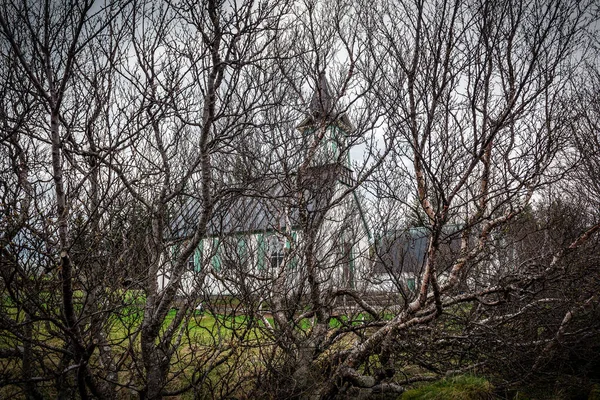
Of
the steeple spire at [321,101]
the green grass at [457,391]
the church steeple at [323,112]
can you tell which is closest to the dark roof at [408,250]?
the green grass at [457,391]

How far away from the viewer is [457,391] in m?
4.41

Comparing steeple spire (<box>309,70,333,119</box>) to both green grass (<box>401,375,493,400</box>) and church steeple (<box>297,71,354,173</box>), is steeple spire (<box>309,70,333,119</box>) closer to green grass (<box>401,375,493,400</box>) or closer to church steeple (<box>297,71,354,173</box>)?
→ church steeple (<box>297,71,354,173</box>)

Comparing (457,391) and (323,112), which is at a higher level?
(323,112)

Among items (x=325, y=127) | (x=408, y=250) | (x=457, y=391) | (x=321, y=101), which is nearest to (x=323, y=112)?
(x=321, y=101)

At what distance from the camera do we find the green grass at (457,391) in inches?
172

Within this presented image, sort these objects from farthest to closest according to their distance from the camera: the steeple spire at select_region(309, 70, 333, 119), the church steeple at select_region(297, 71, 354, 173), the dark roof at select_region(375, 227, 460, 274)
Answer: the steeple spire at select_region(309, 70, 333, 119) → the church steeple at select_region(297, 71, 354, 173) → the dark roof at select_region(375, 227, 460, 274)

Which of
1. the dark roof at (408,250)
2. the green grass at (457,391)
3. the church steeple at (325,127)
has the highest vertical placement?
the church steeple at (325,127)

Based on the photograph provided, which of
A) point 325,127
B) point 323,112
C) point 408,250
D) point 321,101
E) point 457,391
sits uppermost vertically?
point 321,101

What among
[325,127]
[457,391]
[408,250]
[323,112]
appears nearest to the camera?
[457,391]

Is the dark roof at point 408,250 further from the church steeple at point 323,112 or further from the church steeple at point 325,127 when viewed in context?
the church steeple at point 323,112

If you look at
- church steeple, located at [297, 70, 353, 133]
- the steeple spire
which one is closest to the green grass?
church steeple, located at [297, 70, 353, 133]

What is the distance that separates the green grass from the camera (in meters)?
4.37

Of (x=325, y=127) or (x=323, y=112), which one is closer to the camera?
(x=325, y=127)

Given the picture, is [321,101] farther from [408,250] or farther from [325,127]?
[408,250]
